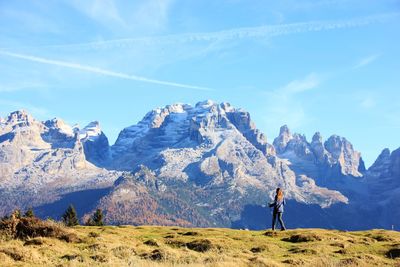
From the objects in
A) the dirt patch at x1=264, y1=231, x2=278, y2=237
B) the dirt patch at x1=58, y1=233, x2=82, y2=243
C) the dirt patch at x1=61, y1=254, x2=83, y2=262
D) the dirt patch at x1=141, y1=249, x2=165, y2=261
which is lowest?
the dirt patch at x1=61, y1=254, x2=83, y2=262

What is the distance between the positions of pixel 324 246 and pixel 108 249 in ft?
51.3

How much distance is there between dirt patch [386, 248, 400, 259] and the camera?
110 feet

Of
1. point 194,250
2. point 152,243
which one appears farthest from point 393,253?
point 152,243

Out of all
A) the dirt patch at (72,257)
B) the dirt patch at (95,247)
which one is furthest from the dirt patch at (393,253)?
the dirt patch at (72,257)

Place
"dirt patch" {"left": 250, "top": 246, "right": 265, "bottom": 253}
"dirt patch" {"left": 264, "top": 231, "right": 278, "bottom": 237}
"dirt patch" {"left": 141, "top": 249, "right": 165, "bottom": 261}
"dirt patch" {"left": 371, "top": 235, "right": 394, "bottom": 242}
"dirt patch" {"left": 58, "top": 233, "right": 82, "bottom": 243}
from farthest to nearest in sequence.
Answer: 1. "dirt patch" {"left": 264, "top": 231, "right": 278, "bottom": 237}
2. "dirt patch" {"left": 371, "top": 235, "right": 394, "bottom": 242}
3. "dirt patch" {"left": 250, "top": 246, "right": 265, "bottom": 253}
4. "dirt patch" {"left": 58, "top": 233, "right": 82, "bottom": 243}
5. "dirt patch" {"left": 141, "top": 249, "right": 165, "bottom": 261}

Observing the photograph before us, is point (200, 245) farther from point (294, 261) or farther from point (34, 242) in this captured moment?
point (34, 242)

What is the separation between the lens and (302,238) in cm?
4088

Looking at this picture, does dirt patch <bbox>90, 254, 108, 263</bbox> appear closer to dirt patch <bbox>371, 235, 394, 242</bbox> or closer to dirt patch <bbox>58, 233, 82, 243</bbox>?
dirt patch <bbox>58, 233, 82, 243</bbox>

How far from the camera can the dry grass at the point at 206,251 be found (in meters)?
26.7

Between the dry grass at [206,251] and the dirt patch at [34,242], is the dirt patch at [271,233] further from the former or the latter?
the dirt patch at [34,242]

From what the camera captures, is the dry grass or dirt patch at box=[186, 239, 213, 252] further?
dirt patch at box=[186, 239, 213, 252]

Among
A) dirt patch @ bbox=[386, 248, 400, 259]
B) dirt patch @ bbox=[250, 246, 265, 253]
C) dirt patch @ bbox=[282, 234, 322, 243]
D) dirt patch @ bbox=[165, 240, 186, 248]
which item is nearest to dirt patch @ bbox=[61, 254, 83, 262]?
dirt patch @ bbox=[165, 240, 186, 248]

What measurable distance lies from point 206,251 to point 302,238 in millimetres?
10576

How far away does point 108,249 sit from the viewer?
3122cm
